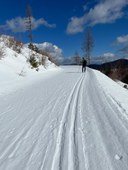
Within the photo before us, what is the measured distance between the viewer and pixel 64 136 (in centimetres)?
462

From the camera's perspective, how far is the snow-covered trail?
3.60 m

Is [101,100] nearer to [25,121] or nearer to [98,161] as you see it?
[25,121]

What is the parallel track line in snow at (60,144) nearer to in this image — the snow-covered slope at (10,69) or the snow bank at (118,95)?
the snow bank at (118,95)

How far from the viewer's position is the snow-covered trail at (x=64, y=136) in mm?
3604

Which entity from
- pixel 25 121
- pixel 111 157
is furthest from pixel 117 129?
pixel 25 121

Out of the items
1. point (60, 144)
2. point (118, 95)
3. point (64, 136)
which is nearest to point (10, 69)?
point (118, 95)

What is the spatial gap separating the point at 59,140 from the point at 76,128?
760 millimetres

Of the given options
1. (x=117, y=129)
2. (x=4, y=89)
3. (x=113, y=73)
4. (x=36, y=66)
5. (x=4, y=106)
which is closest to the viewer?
(x=117, y=129)

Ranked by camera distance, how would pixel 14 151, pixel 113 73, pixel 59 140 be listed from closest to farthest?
pixel 14 151 → pixel 59 140 → pixel 113 73

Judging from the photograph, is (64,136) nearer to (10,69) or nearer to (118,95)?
(118,95)

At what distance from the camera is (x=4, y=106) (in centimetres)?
779

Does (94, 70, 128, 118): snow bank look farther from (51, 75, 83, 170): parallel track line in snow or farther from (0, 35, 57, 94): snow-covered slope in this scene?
(0, 35, 57, 94): snow-covered slope

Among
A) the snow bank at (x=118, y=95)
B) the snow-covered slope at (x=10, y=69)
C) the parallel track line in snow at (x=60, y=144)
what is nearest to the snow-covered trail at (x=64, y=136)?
the parallel track line in snow at (x=60, y=144)

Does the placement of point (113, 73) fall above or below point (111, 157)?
below
